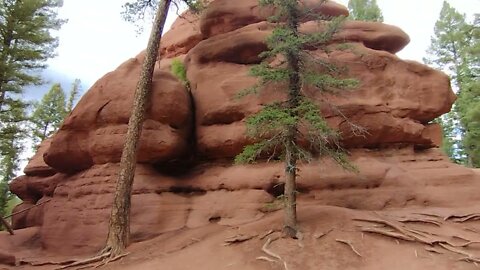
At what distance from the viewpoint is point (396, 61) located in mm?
14023

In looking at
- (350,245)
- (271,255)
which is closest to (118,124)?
(271,255)

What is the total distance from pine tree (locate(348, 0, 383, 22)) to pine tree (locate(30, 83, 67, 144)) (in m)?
26.7

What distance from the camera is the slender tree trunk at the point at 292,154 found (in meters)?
9.34

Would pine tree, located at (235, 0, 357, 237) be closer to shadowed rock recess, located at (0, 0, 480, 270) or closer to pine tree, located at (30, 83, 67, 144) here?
shadowed rock recess, located at (0, 0, 480, 270)

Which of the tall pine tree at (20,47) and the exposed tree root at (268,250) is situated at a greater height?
the tall pine tree at (20,47)

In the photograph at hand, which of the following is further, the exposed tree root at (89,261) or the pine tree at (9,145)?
the pine tree at (9,145)

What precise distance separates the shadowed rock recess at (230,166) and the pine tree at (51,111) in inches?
766

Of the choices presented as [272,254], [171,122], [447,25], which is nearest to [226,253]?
[272,254]

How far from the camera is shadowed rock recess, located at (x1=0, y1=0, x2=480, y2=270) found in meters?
10.6

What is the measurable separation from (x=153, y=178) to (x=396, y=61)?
34.5ft

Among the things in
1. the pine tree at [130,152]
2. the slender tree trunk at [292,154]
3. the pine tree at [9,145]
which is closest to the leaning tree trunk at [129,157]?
the pine tree at [130,152]

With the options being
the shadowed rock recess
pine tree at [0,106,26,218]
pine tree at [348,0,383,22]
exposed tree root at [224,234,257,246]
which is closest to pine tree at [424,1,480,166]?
pine tree at [348,0,383,22]

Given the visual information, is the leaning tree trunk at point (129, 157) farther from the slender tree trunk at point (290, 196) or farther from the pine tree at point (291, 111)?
the slender tree trunk at point (290, 196)

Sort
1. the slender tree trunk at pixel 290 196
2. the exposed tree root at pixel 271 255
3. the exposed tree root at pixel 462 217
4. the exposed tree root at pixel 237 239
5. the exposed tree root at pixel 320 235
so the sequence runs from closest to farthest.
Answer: the exposed tree root at pixel 271 255 → the exposed tree root at pixel 320 235 → the slender tree trunk at pixel 290 196 → the exposed tree root at pixel 237 239 → the exposed tree root at pixel 462 217
